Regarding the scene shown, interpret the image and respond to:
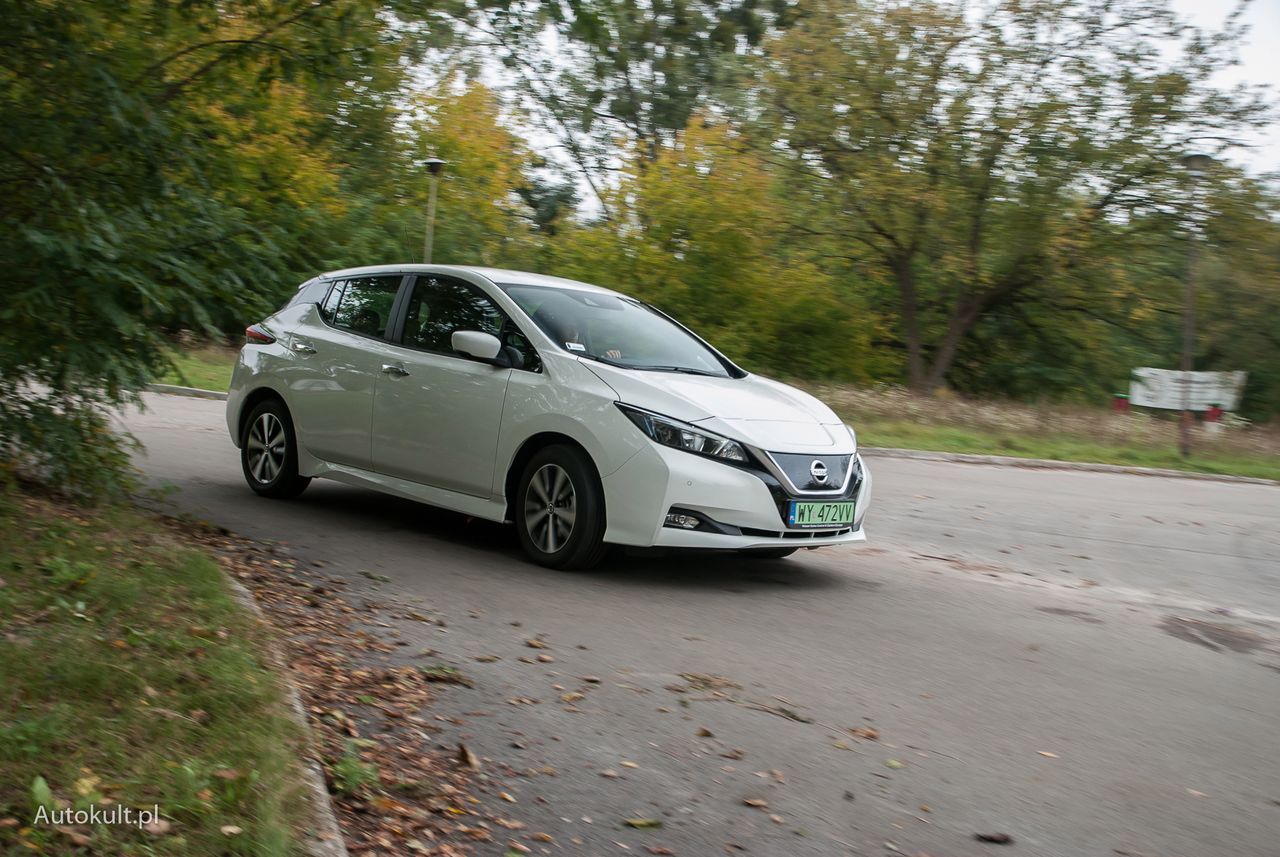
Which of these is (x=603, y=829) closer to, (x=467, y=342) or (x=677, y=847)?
(x=677, y=847)

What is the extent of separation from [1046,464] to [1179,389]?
19880 millimetres

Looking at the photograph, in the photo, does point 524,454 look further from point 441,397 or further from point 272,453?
point 272,453

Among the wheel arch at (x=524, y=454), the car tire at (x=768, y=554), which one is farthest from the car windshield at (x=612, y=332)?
the car tire at (x=768, y=554)

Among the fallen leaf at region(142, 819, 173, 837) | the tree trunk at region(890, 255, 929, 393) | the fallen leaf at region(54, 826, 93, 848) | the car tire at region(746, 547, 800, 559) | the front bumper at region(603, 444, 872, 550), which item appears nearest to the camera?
the fallen leaf at region(54, 826, 93, 848)

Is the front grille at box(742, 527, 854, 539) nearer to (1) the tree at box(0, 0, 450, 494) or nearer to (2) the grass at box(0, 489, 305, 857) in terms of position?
(2) the grass at box(0, 489, 305, 857)

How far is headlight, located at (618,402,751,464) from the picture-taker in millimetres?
7145

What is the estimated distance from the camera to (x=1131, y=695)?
5.74m

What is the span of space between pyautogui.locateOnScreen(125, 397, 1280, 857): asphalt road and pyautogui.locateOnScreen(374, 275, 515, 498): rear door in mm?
558

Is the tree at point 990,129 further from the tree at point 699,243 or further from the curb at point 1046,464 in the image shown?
the curb at point 1046,464

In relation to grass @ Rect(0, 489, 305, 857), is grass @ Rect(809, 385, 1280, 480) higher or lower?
higher

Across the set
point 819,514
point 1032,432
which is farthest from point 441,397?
point 1032,432

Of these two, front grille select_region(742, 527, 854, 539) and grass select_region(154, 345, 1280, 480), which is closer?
front grille select_region(742, 527, 854, 539)

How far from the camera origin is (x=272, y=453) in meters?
9.73

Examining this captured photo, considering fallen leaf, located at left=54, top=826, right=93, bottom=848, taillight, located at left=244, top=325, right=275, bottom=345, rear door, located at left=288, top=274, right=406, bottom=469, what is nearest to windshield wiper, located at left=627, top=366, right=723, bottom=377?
rear door, located at left=288, top=274, right=406, bottom=469
